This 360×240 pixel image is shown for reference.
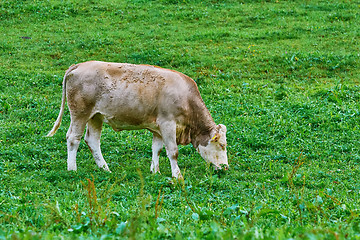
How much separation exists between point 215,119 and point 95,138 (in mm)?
3552

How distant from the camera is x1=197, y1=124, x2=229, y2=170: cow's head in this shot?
8953mm

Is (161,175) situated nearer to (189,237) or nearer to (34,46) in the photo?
(189,237)

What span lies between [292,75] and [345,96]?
2.98 meters

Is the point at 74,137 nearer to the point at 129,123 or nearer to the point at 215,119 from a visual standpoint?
the point at 129,123

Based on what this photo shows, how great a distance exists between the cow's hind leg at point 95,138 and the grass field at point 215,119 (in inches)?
9.3

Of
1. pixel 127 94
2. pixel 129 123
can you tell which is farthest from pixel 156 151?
pixel 127 94

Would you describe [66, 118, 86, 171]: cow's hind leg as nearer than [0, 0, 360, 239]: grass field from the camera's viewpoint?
No

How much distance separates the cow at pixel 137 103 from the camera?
8.67 metres

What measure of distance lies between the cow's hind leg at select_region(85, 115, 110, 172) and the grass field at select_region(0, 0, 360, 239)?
0.24 m

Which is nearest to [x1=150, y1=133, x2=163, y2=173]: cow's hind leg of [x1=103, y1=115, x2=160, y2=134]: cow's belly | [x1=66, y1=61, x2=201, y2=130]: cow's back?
[x1=103, y1=115, x2=160, y2=134]: cow's belly

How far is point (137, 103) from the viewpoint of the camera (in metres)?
8.63

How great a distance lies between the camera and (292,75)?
15273 mm

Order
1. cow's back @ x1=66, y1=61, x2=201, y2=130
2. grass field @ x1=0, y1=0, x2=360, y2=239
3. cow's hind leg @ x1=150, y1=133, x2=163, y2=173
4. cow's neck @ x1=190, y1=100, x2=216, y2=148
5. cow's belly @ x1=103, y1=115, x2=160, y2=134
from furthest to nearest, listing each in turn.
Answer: cow's neck @ x1=190, y1=100, x2=216, y2=148 < cow's hind leg @ x1=150, y1=133, x2=163, y2=173 < cow's belly @ x1=103, y1=115, x2=160, y2=134 < cow's back @ x1=66, y1=61, x2=201, y2=130 < grass field @ x1=0, y1=0, x2=360, y2=239

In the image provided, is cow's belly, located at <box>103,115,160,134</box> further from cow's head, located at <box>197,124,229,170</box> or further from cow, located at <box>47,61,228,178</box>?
cow's head, located at <box>197,124,229,170</box>
